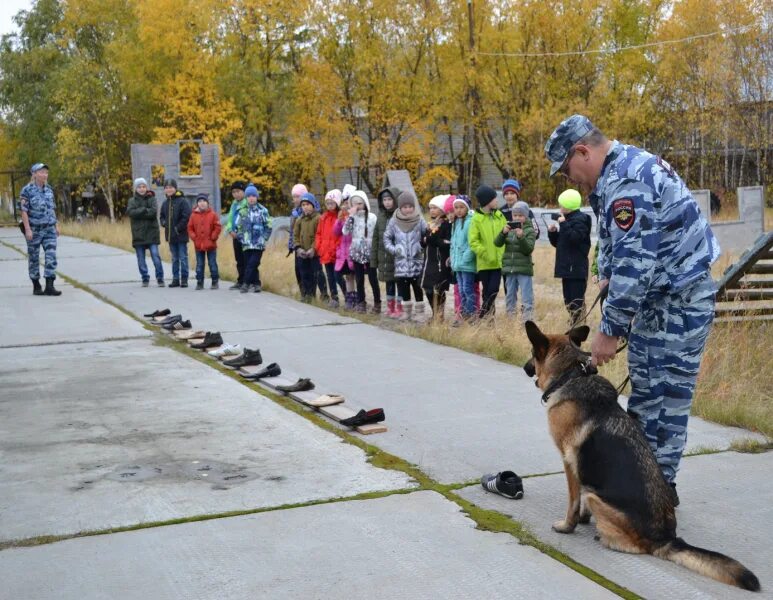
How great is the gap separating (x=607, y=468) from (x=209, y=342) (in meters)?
6.45

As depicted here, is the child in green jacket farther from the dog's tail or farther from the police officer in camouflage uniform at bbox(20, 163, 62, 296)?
the dog's tail

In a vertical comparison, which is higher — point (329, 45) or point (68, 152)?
point (329, 45)

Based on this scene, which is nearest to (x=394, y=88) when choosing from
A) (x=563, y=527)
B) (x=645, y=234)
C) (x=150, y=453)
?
(x=150, y=453)

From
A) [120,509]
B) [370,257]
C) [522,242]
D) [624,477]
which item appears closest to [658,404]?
[624,477]

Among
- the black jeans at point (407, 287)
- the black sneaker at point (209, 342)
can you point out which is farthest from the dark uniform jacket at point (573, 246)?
the black sneaker at point (209, 342)

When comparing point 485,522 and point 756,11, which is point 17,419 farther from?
A: point 756,11

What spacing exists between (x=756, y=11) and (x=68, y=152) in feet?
91.4

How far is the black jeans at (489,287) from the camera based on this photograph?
449 inches

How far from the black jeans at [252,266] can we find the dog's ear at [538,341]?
35.4 ft

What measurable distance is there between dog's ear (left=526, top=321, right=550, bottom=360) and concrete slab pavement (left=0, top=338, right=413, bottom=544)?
1143 mm

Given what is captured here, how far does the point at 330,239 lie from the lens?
13688 mm

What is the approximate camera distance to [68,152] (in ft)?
136

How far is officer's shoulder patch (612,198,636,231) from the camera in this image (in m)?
4.36

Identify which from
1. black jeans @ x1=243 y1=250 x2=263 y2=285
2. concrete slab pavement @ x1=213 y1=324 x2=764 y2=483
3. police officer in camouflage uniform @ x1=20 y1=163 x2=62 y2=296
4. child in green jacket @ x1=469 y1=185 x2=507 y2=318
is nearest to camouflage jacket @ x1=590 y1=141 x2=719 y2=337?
concrete slab pavement @ x1=213 y1=324 x2=764 y2=483
